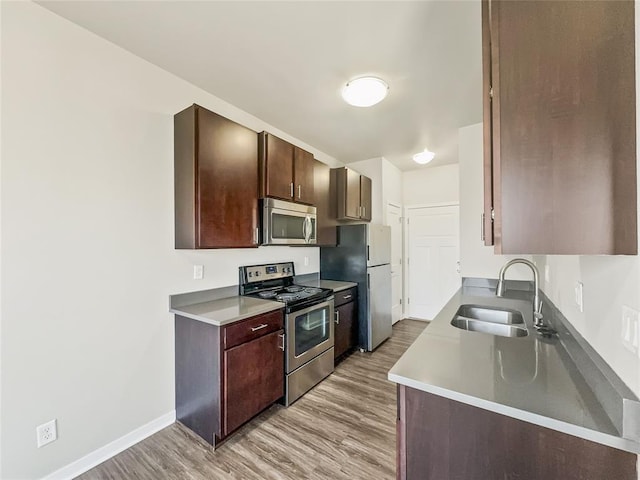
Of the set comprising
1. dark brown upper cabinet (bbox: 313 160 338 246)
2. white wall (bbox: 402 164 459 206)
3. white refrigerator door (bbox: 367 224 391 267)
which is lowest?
white refrigerator door (bbox: 367 224 391 267)

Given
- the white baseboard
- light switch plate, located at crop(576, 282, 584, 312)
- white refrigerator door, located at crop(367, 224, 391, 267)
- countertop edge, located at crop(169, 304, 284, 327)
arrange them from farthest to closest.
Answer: white refrigerator door, located at crop(367, 224, 391, 267) → countertop edge, located at crop(169, 304, 284, 327) → the white baseboard → light switch plate, located at crop(576, 282, 584, 312)

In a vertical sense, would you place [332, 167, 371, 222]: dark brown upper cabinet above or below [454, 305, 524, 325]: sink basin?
above

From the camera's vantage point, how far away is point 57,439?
5.30ft

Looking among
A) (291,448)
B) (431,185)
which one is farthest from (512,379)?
(431,185)

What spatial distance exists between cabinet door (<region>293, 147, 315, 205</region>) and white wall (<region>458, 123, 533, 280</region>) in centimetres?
161

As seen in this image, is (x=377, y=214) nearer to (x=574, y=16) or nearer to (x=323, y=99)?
(x=323, y=99)

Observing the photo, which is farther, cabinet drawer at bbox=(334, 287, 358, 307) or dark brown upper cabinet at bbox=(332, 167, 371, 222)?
dark brown upper cabinet at bbox=(332, 167, 371, 222)

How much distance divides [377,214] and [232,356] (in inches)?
120

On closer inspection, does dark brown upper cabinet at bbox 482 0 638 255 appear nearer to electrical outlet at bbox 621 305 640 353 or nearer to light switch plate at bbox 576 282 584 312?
electrical outlet at bbox 621 305 640 353

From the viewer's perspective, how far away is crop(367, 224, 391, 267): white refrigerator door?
3.51 m

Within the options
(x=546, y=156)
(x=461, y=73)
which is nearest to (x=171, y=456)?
(x=546, y=156)

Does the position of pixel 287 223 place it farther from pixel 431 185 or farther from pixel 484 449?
pixel 431 185

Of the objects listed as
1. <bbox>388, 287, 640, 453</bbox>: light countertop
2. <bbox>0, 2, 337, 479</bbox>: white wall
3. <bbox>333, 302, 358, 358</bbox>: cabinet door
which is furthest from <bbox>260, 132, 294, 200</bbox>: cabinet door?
<bbox>388, 287, 640, 453</bbox>: light countertop

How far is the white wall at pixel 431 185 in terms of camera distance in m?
4.62
